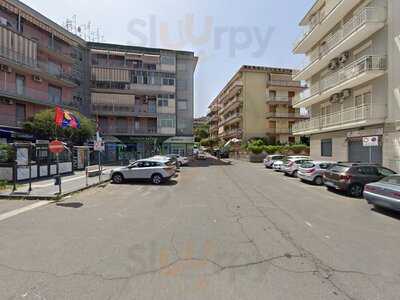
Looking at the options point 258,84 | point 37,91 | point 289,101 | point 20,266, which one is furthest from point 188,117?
point 20,266

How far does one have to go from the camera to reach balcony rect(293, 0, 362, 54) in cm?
1783

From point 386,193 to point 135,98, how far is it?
35.7m

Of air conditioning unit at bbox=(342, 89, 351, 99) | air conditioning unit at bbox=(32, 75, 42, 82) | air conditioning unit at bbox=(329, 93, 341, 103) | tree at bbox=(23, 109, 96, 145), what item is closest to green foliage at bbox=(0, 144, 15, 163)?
tree at bbox=(23, 109, 96, 145)

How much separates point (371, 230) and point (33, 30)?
34171mm

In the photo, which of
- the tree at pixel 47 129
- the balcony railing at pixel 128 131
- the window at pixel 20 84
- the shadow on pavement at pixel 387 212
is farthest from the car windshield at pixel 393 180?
the balcony railing at pixel 128 131

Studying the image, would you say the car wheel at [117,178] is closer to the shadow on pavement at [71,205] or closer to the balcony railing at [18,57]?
the shadow on pavement at [71,205]

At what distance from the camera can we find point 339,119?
18656 millimetres

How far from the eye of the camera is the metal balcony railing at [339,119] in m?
15.8

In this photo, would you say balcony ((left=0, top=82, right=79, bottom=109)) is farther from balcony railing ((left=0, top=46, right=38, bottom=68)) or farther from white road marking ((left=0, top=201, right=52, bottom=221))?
white road marking ((left=0, top=201, right=52, bottom=221))

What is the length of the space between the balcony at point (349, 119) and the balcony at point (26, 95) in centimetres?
2792

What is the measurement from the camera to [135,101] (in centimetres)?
3800

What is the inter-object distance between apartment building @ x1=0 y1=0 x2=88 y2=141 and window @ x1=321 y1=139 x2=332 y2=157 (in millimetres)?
28671

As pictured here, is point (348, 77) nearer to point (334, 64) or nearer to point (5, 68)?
point (334, 64)

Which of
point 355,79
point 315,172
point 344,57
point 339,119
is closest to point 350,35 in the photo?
point 344,57
